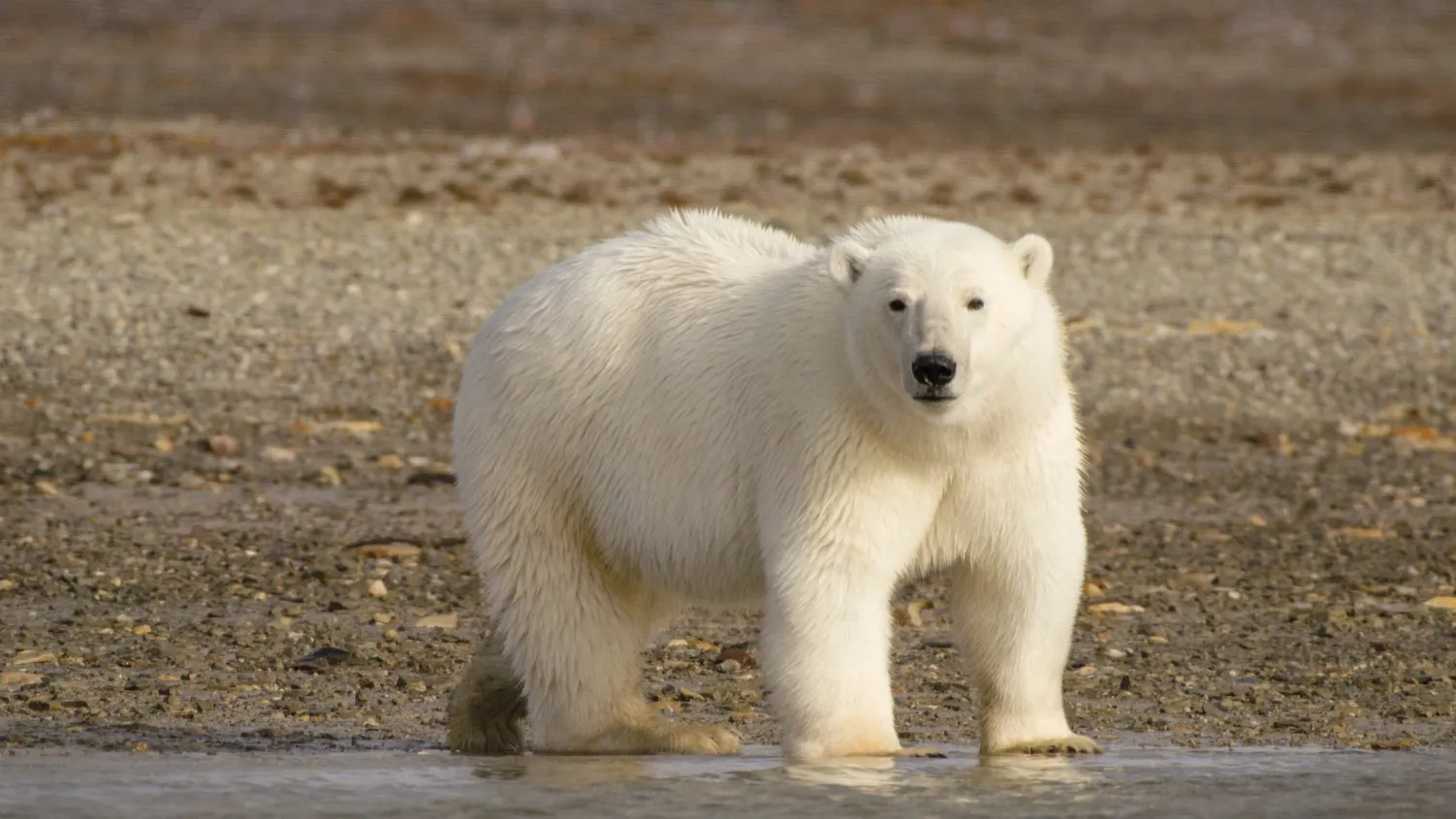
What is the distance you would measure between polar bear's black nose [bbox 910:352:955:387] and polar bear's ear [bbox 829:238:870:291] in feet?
1.30

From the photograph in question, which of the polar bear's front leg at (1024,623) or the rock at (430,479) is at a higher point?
the rock at (430,479)

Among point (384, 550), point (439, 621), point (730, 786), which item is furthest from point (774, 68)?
point (730, 786)

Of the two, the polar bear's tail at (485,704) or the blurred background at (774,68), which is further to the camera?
the blurred background at (774,68)

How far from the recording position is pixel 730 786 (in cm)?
564

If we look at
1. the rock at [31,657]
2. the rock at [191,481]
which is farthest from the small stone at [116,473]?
the rock at [31,657]

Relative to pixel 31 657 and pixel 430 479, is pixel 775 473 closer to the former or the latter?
pixel 31 657

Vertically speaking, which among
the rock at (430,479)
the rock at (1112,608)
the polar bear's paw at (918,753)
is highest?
the rock at (430,479)

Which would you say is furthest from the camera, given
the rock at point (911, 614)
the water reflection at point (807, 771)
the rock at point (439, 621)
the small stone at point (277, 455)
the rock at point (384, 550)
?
the small stone at point (277, 455)

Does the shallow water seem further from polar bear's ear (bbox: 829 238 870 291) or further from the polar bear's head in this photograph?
polar bear's ear (bbox: 829 238 870 291)

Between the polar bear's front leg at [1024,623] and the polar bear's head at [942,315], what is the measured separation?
365mm

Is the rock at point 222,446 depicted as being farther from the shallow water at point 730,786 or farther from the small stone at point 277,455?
the shallow water at point 730,786

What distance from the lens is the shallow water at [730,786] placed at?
5406 mm

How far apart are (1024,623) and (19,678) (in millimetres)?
2740

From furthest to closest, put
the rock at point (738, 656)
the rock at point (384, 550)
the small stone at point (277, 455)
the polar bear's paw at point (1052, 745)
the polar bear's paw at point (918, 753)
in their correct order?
1. the small stone at point (277, 455)
2. the rock at point (384, 550)
3. the rock at point (738, 656)
4. the polar bear's paw at point (1052, 745)
5. the polar bear's paw at point (918, 753)
